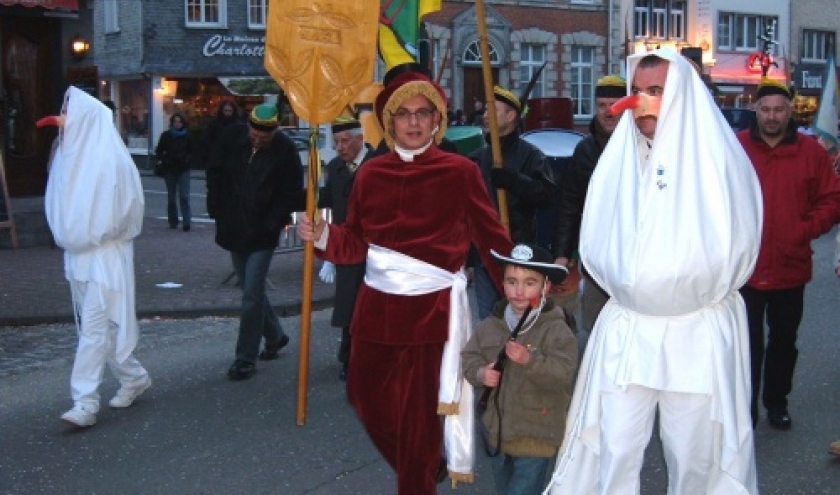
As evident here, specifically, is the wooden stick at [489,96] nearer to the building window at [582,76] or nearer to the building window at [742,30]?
the building window at [582,76]

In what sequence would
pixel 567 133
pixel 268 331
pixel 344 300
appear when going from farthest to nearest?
1. pixel 567 133
2. pixel 268 331
3. pixel 344 300

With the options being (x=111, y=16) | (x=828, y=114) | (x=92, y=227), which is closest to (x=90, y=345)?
(x=92, y=227)

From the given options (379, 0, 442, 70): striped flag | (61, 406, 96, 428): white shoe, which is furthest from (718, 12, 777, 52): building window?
(61, 406, 96, 428): white shoe

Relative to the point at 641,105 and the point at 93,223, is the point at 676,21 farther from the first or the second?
the point at 641,105

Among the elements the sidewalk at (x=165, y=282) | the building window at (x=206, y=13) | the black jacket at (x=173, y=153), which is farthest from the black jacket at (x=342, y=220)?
the building window at (x=206, y=13)

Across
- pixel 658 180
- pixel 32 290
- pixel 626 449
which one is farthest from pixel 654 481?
pixel 32 290

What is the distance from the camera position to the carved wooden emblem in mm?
5557

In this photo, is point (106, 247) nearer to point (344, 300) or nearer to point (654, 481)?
point (344, 300)

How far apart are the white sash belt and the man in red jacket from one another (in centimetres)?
205

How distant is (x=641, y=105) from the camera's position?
399cm

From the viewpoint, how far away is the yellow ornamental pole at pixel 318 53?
218 inches

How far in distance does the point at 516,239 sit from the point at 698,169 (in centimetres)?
291

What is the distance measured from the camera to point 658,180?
3879 mm

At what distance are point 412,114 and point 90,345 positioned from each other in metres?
2.96
